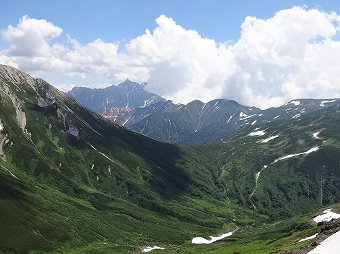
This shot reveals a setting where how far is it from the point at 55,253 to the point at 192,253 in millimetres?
60959

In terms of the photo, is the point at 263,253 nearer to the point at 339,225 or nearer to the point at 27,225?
the point at 339,225

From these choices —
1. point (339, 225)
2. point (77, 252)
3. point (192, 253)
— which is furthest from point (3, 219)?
point (339, 225)

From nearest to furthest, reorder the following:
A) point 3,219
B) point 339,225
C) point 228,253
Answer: point 339,225 < point 228,253 < point 3,219

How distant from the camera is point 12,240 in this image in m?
181

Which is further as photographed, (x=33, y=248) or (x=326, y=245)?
(x=33, y=248)

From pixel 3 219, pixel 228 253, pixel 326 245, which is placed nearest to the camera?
pixel 326 245

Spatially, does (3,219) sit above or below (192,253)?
above

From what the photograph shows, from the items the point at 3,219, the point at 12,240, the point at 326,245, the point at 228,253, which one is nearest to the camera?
the point at 326,245

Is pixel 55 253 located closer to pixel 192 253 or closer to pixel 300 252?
pixel 192 253

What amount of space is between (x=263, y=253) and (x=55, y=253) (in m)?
117

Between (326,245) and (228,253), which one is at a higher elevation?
(326,245)

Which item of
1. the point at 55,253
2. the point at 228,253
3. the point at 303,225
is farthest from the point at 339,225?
the point at 55,253

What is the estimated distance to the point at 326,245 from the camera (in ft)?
249

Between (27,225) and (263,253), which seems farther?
(27,225)
